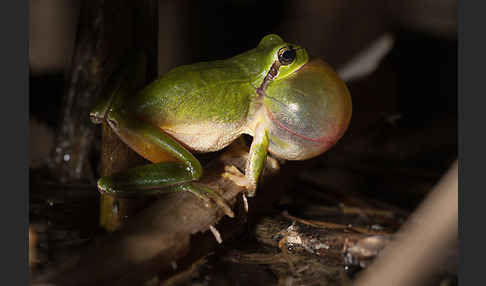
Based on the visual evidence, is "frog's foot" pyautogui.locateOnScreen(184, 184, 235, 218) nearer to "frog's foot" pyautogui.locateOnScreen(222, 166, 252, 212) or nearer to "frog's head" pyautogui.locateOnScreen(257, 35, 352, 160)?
Answer: "frog's foot" pyautogui.locateOnScreen(222, 166, 252, 212)

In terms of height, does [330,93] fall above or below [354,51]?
above

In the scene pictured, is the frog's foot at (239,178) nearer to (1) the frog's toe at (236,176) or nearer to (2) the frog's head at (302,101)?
(1) the frog's toe at (236,176)

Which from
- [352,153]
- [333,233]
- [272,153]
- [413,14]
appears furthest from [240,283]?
[413,14]

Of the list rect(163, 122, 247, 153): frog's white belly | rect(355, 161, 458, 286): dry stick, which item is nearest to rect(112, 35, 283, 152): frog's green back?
rect(163, 122, 247, 153): frog's white belly

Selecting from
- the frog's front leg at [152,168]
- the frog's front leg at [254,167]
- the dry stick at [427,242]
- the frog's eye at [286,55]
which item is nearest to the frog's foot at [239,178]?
the frog's front leg at [254,167]

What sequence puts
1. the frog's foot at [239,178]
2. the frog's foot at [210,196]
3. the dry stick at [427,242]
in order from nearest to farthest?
the dry stick at [427,242] → the frog's foot at [210,196] → the frog's foot at [239,178]

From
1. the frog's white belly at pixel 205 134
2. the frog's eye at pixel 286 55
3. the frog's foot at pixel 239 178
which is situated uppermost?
the frog's eye at pixel 286 55

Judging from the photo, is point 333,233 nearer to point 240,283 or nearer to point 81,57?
point 240,283
